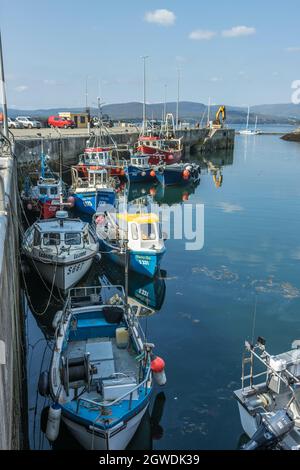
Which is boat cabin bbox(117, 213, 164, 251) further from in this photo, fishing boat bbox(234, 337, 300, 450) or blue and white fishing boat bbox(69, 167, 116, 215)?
blue and white fishing boat bbox(69, 167, 116, 215)

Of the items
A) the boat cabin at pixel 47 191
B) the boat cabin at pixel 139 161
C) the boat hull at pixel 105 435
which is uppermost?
the boat cabin at pixel 139 161

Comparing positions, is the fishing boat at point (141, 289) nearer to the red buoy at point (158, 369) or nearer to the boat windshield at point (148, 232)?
the boat windshield at point (148, 232)

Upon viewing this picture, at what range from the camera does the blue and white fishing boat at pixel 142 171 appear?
42500 millimetres

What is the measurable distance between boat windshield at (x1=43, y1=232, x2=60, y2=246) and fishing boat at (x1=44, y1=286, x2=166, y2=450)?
18.9 ft

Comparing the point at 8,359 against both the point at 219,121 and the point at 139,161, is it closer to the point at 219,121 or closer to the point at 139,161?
the point at 139,161

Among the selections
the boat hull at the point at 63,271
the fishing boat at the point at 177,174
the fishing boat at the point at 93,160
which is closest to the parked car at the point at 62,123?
the fishing boat at the point at 177,174

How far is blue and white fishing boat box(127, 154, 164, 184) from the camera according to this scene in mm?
42500

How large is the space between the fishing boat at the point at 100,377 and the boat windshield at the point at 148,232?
22.7 ft

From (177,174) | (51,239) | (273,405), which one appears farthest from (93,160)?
(273,405)

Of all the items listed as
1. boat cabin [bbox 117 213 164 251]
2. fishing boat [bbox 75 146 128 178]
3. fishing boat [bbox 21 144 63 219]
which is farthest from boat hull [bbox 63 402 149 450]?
fishing boat [bbox 75 146 128 178]

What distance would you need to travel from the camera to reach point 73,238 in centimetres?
1777

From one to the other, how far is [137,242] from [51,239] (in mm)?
3740

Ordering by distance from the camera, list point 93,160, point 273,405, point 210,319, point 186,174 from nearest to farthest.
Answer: point 273,405 → point 210,319 → point 93,160 → point 186,174

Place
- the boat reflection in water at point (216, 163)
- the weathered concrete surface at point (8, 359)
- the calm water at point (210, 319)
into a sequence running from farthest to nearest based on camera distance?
the boat reflection in water at point (216, 163)
the calm water at point (210, 319)
the weathered concrete surface at point (8, 359)
